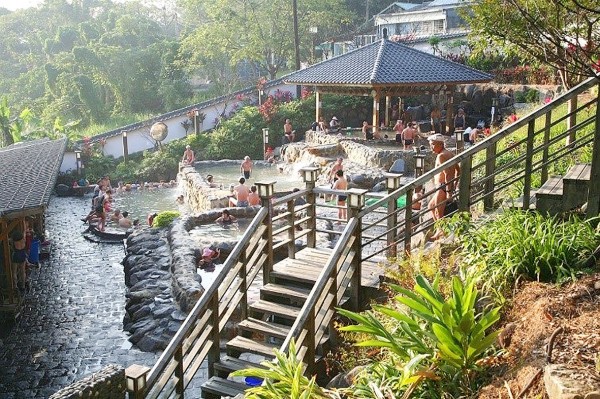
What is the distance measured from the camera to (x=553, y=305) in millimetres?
4770

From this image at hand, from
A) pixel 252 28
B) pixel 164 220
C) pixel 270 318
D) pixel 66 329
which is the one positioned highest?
pixel 252 28

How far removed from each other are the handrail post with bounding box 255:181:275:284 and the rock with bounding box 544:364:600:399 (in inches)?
149

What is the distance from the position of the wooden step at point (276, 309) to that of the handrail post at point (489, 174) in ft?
8.24

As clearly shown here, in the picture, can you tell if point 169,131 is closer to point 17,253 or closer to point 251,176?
point 251,176

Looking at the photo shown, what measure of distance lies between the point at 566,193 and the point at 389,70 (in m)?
17.5

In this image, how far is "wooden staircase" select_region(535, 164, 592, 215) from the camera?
6262 millimetres

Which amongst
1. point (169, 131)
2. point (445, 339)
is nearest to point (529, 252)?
point (445, 339)

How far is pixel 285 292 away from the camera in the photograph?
674cm

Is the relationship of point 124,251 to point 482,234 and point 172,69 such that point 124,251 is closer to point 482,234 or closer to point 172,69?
point 482,234

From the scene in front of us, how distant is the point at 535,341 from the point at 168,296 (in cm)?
832

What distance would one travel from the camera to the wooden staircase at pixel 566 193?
626cm

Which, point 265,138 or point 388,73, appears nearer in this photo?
point 388,73

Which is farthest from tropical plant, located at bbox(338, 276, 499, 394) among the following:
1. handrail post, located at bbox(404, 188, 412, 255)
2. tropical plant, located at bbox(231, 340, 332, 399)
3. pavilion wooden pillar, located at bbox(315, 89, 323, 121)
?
pavilion wooden pillar, located at bbox(315, 89, 323, 121)

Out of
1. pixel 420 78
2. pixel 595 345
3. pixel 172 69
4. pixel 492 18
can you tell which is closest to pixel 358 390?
pixel 595 345
